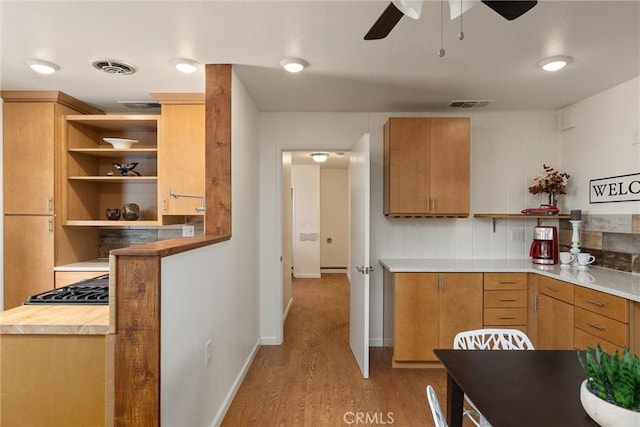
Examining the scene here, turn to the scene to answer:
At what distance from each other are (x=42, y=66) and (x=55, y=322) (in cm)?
189

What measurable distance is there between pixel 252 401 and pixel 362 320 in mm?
1059

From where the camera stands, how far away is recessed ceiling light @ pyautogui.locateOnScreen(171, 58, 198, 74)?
2.28m

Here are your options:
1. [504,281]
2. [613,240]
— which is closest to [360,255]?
[504,281]

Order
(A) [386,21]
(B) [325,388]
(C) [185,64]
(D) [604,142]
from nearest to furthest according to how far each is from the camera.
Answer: (A) [386,21] < (C) [185,64] < (B) [325,388] < (D) [604,142]

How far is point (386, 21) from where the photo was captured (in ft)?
4.28

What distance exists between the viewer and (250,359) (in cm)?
301

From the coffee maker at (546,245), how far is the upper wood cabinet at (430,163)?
0.73 meters

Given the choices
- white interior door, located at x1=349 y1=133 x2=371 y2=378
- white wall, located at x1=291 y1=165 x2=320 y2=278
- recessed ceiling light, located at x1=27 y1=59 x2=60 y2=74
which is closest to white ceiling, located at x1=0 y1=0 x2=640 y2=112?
recessed ceiling light, located at x1=27 y1=59 x2=60 y2=74

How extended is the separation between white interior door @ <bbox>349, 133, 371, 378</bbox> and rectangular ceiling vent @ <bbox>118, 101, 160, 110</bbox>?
1984mm

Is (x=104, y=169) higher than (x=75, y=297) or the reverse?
higher

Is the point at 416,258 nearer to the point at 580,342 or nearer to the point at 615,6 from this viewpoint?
the point at 580,342

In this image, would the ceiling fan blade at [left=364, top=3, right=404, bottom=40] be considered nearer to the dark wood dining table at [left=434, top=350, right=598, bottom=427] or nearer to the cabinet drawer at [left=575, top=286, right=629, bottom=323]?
the dark wood dining table at [left=434, top=350, right=598, bottom=427]

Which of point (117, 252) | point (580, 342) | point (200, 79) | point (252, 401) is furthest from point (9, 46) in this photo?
point (580, 342)

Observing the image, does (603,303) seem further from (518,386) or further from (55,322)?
(55,322)
